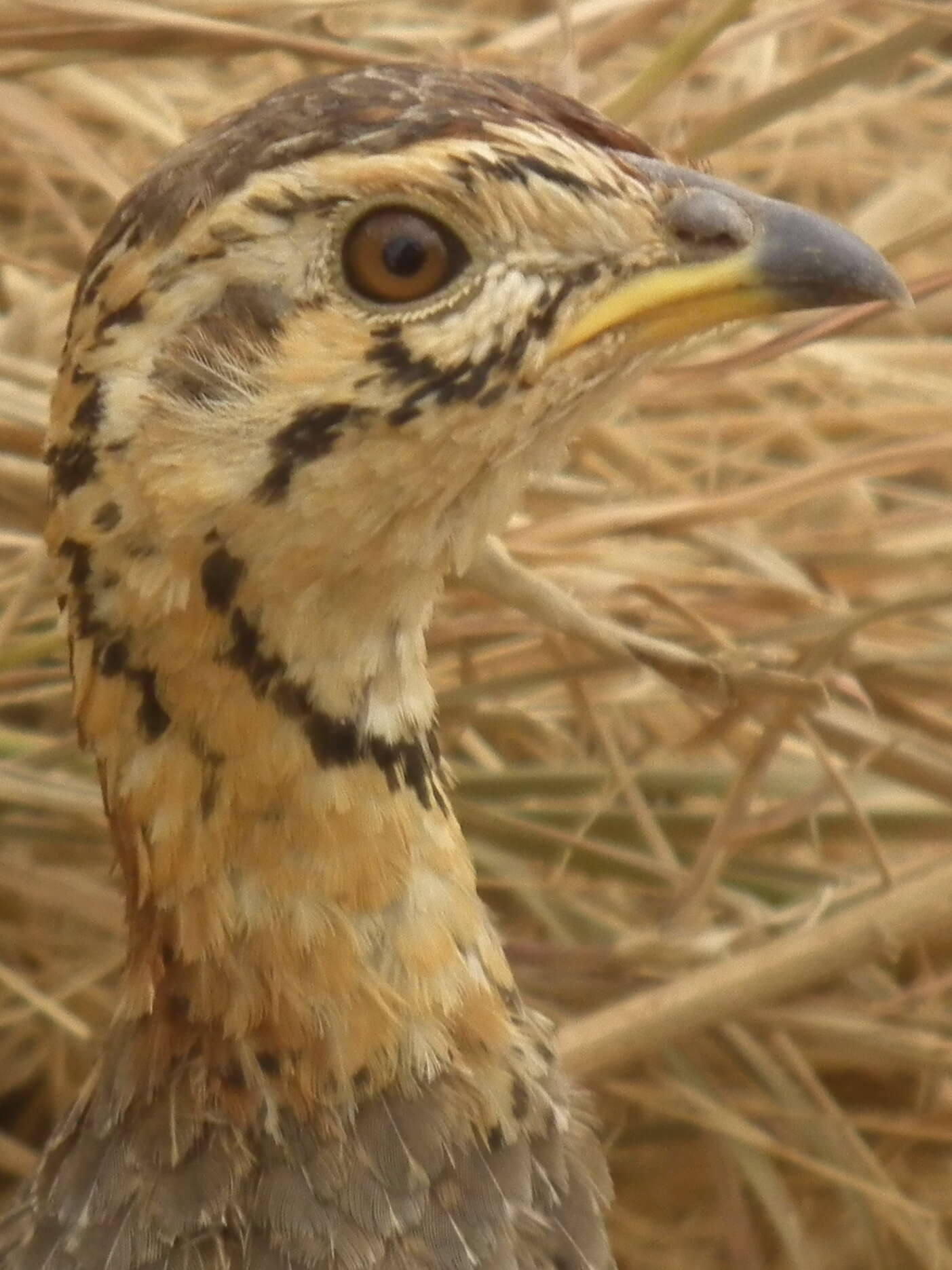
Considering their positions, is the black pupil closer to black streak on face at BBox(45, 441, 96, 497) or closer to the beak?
the beak

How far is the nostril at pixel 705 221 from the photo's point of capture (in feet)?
4.39

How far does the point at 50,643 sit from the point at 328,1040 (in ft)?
2.32

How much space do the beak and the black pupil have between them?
0.11 meters

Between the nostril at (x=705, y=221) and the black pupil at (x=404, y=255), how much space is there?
0.60 feet

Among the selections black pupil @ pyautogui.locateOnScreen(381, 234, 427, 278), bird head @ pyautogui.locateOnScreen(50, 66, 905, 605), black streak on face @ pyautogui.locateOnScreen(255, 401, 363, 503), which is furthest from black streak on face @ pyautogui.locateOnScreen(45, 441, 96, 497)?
black pupil @ pyautogui.locateOnScreen(381, 234, 427, 278)

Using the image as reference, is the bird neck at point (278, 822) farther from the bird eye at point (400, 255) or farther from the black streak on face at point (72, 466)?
the bird eye at point (400, 255)

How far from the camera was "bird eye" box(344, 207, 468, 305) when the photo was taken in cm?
124

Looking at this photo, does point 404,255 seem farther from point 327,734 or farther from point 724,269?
point 327,734

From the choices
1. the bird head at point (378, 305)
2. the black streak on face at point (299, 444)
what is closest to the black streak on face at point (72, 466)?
the bird head at point (378, 305)

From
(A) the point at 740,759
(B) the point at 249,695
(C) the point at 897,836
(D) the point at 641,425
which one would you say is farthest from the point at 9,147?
(B) the point at 249,695

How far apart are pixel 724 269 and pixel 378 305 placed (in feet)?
0.79

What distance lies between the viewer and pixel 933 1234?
7.61ft

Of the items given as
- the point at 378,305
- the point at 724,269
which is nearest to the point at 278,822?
the point at 378,305

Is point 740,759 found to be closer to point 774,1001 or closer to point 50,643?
point 774,1001
